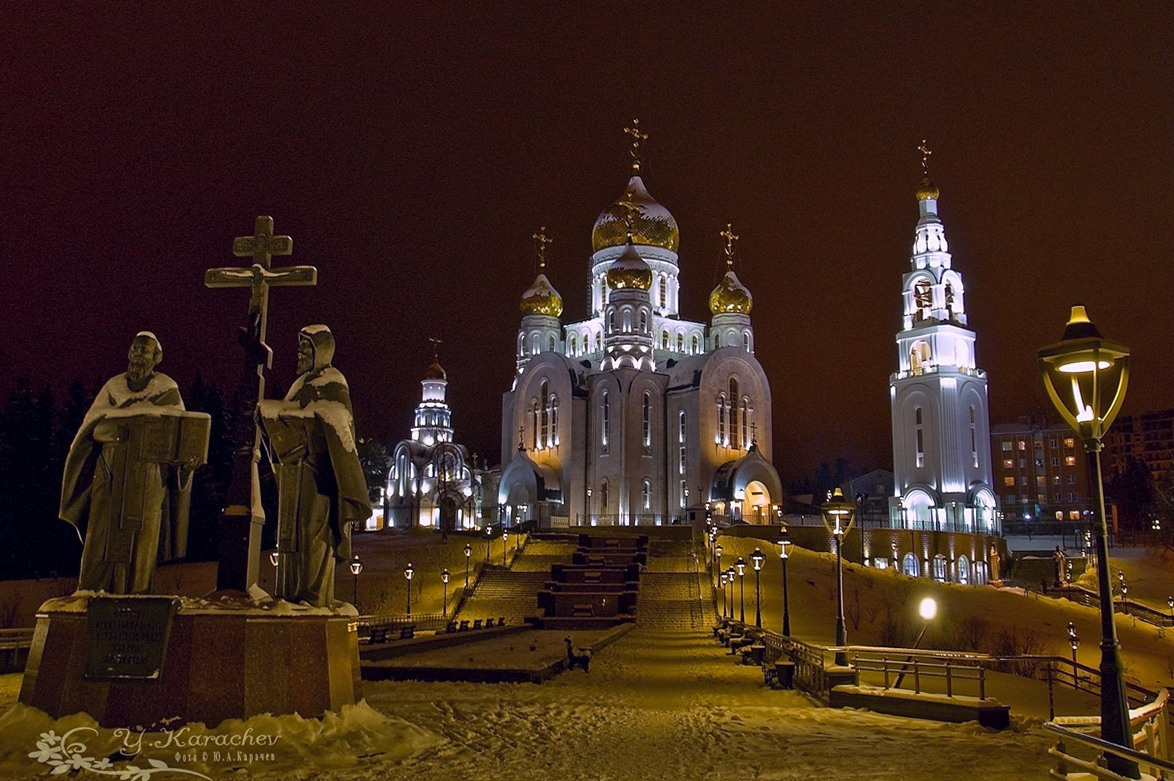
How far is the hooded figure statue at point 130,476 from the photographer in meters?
9.00

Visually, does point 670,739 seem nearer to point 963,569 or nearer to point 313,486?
point 313,486

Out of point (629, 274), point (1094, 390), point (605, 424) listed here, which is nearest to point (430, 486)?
point (605, 424)

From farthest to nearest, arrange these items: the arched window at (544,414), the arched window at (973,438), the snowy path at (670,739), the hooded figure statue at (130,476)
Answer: the arched window at (973,438) < the arched window at (544,414) < the hooded figure statue at (130,476) < the snowy path at (670,739)

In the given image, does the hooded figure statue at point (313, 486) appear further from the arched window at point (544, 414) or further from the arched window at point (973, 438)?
the arched window at point (973, 438)

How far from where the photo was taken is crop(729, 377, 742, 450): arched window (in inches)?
2169

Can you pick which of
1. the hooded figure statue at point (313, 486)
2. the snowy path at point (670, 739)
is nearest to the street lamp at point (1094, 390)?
the snowy path at point (670, 739)

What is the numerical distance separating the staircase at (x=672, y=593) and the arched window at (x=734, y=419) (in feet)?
47.5

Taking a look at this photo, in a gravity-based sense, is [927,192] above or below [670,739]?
above

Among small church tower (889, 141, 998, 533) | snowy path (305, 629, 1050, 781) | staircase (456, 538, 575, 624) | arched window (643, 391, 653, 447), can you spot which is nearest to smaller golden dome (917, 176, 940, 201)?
small church tower (889, 141, 998, 533)

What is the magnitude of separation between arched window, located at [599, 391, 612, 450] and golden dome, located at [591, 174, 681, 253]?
487 inches

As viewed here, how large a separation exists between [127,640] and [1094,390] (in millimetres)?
7604

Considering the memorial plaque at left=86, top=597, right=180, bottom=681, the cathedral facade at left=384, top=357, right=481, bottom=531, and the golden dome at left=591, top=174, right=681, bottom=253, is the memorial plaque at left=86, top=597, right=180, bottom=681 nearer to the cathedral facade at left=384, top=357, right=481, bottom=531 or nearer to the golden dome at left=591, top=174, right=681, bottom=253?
the cathedral facade at left=384, top=357, right=481, bottom=531

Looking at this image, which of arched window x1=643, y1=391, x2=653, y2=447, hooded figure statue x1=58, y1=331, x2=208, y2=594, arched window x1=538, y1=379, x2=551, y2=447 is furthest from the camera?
arched window x1=538, y1=379, x2=551, y2=447

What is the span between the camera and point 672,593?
3419cm
